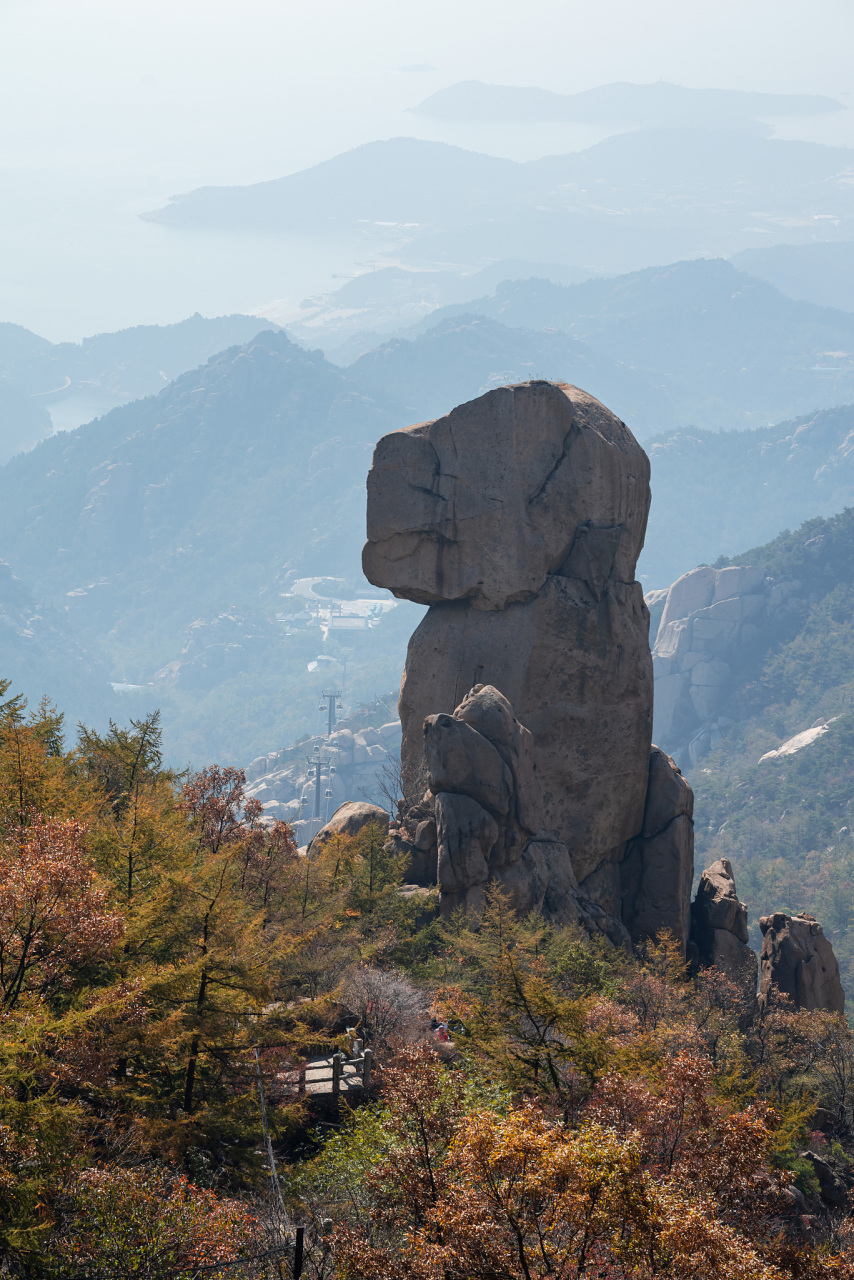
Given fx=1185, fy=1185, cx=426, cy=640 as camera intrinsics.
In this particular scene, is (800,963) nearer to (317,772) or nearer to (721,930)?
(721,930)

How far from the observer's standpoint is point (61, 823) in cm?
1762

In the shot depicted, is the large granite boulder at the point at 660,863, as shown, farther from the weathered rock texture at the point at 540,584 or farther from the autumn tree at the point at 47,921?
the autumn tree at the point at 47,921

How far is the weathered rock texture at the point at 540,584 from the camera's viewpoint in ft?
130

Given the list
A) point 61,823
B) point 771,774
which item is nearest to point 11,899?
point 61,823

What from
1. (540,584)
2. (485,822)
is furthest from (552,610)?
(485,822)

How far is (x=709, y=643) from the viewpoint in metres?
197

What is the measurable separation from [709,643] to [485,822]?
168618mm

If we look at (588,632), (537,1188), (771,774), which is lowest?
(537,1188)

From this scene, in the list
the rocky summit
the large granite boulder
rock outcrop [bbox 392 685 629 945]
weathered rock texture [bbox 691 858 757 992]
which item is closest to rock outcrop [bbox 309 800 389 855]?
the rocky summit

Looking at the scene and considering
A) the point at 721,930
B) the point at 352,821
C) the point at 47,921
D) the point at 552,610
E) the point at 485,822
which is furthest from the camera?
the point at 721,930

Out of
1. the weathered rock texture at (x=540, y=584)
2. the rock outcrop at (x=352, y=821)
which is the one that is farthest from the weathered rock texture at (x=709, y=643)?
the rock outcrop at (x=352, y=821)

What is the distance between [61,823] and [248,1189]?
6536 millimetres

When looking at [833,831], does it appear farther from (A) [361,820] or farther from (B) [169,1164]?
(B) [169,1164]

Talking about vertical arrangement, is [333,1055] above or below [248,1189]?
above
